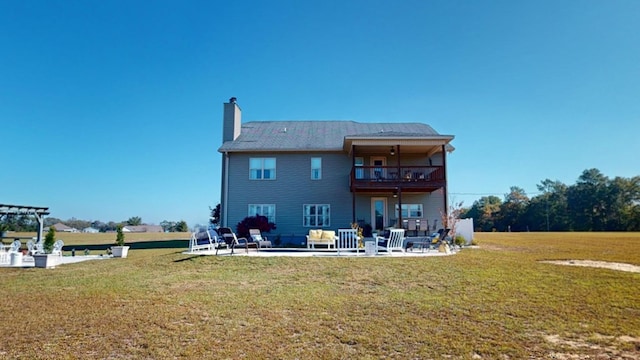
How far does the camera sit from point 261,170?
20.8 meters

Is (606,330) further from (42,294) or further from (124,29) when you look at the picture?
(124,29)

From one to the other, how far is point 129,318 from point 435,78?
1679 cm

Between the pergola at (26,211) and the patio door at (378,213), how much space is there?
671 inches

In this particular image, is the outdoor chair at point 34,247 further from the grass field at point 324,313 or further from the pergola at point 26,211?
the pergola at point 26,211

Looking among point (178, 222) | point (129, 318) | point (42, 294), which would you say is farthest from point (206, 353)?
point (178, 222)

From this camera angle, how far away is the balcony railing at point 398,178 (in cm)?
1838

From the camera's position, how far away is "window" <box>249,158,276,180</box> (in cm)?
2080

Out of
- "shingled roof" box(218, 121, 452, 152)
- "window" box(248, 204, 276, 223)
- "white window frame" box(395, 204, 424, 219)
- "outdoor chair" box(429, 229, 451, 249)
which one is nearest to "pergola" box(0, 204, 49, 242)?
"shingled roof" box(218, 121, 452, 152)

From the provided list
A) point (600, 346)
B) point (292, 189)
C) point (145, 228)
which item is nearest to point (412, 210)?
point (292, 189)

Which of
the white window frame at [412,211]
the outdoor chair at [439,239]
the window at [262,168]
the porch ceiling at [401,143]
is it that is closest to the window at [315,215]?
the window at [262,168]

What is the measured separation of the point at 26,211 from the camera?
62.5 ft

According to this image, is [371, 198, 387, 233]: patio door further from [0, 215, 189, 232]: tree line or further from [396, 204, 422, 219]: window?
[0, 215, 189, 232]: tree line

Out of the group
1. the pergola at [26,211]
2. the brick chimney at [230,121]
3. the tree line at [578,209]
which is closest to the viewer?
the pergola at [26,211]

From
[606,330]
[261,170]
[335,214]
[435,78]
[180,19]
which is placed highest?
[180,19]
